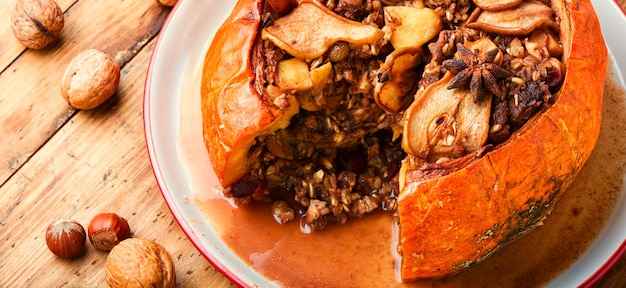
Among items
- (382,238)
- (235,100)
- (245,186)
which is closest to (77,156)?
(245,186)

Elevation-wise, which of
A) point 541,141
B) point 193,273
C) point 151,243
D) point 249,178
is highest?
point 541,141

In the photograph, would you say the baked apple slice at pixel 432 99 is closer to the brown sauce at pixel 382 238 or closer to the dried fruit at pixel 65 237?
the brown sauce at pixel 382 238

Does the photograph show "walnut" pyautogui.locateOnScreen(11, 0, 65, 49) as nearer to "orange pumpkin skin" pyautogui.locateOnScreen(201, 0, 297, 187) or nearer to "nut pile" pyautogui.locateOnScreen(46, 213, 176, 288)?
"nut pile" pyautogui.locateOnScreen(46, 213, 176, 288)

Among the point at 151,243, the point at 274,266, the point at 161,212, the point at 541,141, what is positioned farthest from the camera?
the point at 161,212

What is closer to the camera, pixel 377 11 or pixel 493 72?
pixel 493 72

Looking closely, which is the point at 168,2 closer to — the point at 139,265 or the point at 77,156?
the point at 77,156

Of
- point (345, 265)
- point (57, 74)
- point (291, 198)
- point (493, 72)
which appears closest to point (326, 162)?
point (291, 198)

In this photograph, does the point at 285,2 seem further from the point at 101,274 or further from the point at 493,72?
the point at 101,274

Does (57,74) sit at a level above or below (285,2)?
below
